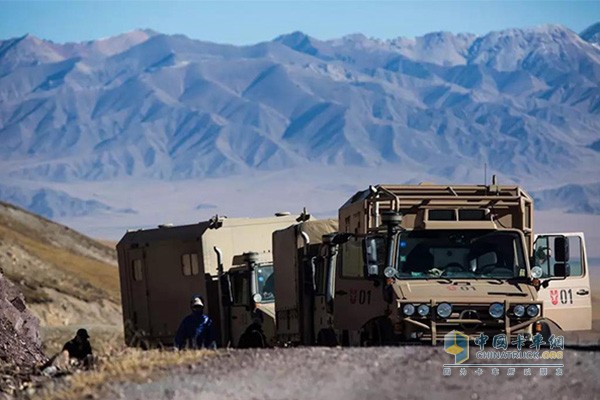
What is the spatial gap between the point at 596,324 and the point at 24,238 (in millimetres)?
58377

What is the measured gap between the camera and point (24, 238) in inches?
3529

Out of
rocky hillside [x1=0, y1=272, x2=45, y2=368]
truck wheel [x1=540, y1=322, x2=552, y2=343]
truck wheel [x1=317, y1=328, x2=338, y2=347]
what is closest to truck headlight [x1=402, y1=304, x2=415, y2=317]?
truck wheel [x1=540, y1=322, x2=552, y2=343]

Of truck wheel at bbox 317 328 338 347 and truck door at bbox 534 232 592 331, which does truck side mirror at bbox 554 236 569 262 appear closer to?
truck door at bbox 534 232 592 331

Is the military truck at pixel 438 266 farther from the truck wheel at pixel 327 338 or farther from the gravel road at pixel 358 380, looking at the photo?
the gravel road at pixel 358 380

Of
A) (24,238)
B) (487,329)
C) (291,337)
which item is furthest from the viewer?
(24,238)

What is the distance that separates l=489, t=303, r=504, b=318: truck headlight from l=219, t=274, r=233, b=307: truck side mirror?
1061 centimetres

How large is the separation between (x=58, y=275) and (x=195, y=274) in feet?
135

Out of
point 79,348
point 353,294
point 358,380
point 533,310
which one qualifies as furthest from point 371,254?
point 358,380

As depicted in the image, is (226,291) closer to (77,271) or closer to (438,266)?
(438,266)

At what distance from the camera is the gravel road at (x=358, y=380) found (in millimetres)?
13031

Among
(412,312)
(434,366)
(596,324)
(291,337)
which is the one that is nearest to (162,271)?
(291,337)

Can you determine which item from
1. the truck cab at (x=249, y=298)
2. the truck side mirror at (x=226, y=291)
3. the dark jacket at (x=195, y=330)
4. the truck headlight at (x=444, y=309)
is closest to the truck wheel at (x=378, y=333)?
the truck headlight at (x=444, y=309)

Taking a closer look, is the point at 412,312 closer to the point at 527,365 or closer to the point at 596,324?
the point at 527,365

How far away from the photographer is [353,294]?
1962 cm
